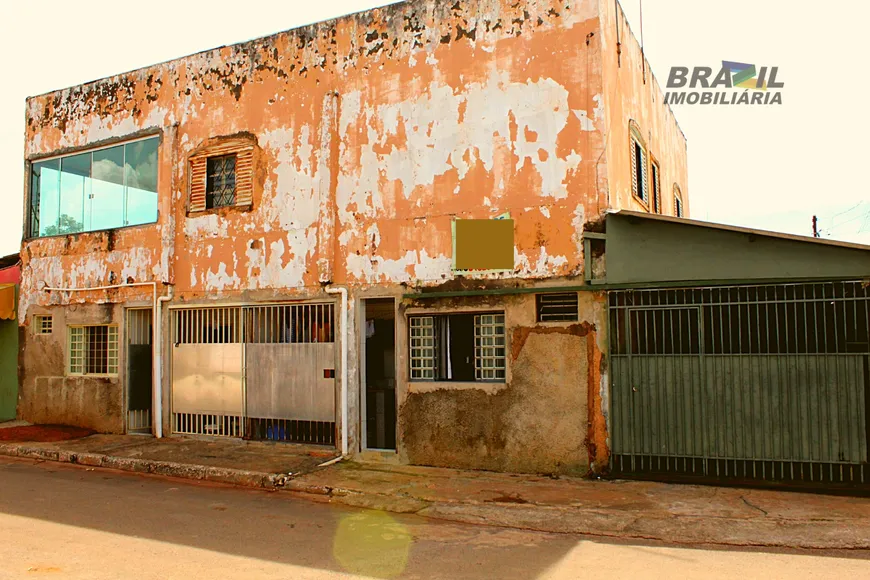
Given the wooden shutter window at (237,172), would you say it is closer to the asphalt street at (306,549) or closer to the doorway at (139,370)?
the doorway at (139,370)

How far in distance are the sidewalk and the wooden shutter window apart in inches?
156

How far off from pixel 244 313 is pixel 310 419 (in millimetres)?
2076

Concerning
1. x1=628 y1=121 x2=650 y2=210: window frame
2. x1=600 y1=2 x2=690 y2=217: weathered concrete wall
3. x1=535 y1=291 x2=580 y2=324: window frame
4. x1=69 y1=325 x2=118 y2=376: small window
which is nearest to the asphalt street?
x1=535 y1=291 x2=580 y2=324: window frame

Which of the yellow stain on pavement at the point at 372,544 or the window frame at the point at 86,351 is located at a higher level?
the window frame at the point at 86,351

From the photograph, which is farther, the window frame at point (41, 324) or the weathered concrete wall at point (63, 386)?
the window frame at point (41, 324)

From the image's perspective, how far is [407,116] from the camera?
9.97 meters

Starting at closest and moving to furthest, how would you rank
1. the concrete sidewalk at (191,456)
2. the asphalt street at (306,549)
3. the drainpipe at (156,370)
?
1. the asphalt street at (306,549)
2. the concrete sidewalk at (191,456)
3. the drainpipe at (156,370)

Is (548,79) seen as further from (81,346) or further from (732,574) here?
(81,346)

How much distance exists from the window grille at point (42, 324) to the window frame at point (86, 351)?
74 centimetres

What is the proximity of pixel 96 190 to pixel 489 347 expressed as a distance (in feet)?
27.2

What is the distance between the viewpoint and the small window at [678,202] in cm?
1493

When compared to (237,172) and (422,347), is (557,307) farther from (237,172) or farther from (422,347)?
(237,172)

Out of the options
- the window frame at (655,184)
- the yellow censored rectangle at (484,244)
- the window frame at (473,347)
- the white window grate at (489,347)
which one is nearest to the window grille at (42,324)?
the window frame at (473,347)

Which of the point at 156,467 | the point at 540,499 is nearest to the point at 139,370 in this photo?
the point at 156,467
